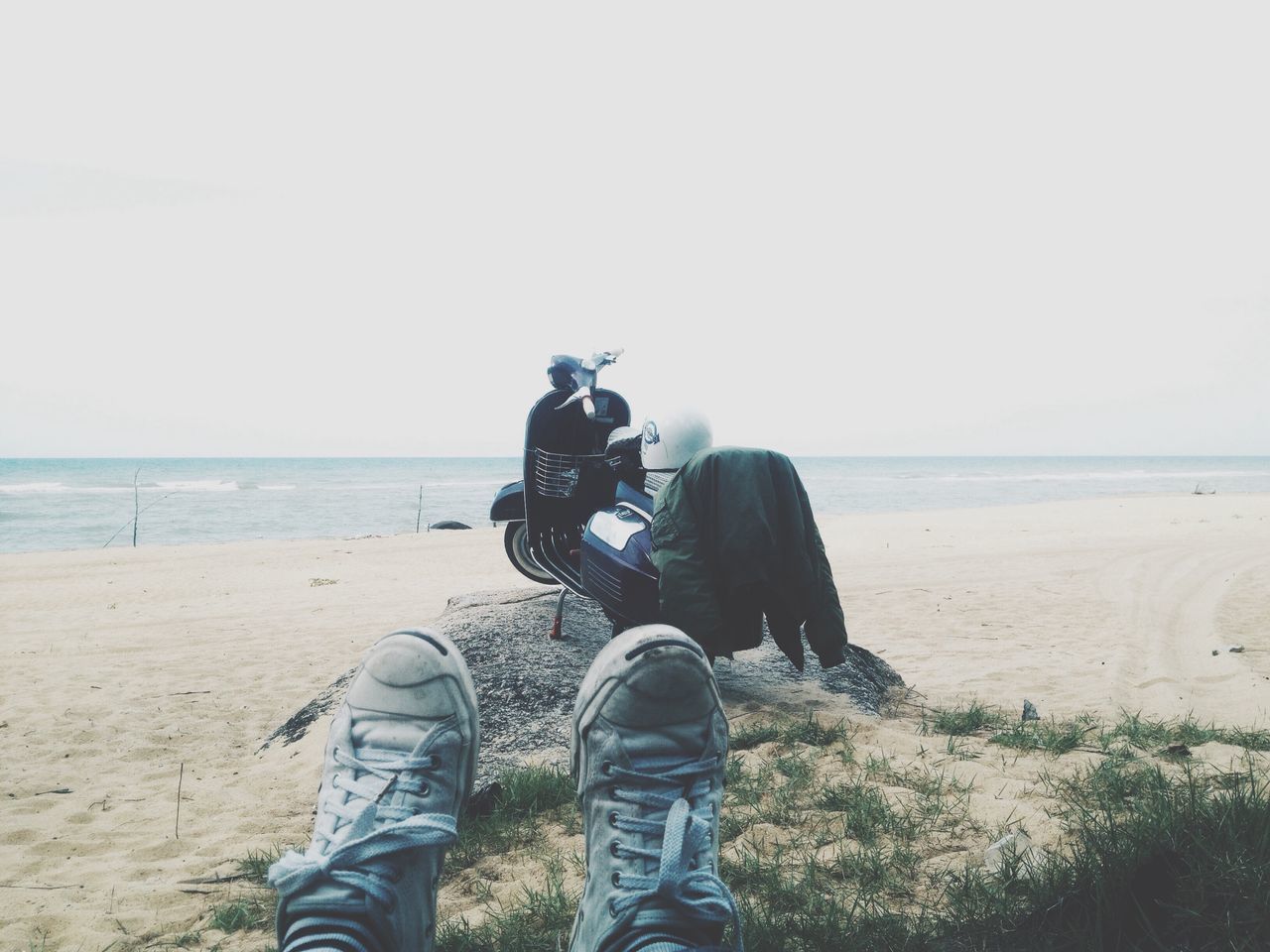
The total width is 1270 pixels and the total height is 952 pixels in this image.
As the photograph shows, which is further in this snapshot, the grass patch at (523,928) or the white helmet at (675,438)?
the white helmet at (675,438)

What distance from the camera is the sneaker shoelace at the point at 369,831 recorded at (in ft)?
4.36

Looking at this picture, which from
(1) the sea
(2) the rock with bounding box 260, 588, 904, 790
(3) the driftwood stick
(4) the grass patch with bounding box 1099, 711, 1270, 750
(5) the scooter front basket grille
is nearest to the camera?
(3) the driftwood stick

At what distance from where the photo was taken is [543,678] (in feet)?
11.5

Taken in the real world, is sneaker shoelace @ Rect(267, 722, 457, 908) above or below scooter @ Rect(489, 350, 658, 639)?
below

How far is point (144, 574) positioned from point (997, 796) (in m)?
11.3

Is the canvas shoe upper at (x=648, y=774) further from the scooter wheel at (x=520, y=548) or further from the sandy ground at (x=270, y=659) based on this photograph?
the scooter wheel at (x=520, y=548)

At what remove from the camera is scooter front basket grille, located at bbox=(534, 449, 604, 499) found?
422 centimetres

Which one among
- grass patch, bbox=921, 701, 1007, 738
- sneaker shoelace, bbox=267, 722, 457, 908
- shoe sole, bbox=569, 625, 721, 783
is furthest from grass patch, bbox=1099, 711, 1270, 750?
sneaker shoelace, bbox=267, 722, 457, 908

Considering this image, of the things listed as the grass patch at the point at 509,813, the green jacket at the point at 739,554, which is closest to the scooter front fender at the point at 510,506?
the green jacket at the point at 739,554

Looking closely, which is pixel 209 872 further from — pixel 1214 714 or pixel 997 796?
pixel 1214 714

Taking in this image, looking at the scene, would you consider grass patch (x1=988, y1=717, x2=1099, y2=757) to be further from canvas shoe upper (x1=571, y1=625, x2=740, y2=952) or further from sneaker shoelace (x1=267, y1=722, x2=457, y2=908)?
sneaker shoelace (x1=267, y1=722, x2=457, y2=908)

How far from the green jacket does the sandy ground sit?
1.91 feet

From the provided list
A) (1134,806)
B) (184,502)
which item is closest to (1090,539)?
(1134,806)

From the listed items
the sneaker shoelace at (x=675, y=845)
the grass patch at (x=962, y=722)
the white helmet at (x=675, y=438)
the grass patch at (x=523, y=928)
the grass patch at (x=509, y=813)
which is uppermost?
the white helmet at (x=675, y=438)
